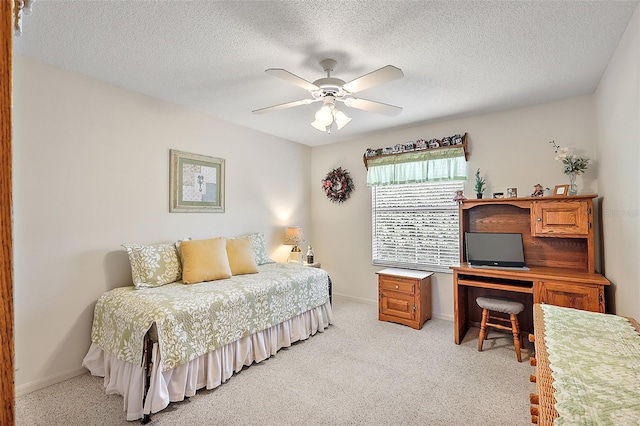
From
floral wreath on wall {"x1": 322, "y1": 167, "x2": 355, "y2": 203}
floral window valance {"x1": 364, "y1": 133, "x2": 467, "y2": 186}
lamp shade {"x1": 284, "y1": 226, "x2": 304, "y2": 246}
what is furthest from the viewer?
floral wreath on wall {"x1": 322, "y1": 167, "x2": 355, "y2": 203}

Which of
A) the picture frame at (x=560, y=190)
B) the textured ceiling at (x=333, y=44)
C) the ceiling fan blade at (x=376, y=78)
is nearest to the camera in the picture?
the textured ceiling at (x=333, y=44)

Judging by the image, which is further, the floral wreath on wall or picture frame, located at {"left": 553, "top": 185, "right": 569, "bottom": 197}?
the floral wreath on wall

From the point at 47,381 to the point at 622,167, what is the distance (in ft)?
15.2

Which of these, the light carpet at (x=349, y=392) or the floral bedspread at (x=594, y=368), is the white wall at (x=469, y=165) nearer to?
the light carpet at (x=349, y=392)

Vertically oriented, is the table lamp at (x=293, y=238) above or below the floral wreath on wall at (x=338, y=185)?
below

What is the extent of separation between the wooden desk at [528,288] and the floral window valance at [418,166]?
1.20 m

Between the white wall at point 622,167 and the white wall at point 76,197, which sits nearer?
the white wall at point 622,167

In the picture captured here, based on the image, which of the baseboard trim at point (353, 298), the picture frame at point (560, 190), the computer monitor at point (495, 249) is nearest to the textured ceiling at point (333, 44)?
the picture frame at point (560, 190)

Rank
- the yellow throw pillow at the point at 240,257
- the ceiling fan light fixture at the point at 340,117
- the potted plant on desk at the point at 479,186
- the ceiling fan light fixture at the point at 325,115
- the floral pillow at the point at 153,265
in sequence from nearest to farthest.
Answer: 1. the ceiling fan light fixture at the point at 325,115
2. the ceiling fan light fixture at the point at 340,117
3. the floral pillow at the point at 153,265
4. the yellow throw pillow at the point at 240,257
5. the potted plant on desk at the point at 479,186

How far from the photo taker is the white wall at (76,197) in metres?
2.45

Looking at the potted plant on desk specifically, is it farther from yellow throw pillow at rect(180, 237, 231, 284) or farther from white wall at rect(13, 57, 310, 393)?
white wall at rect(13, 57, 310, 393)

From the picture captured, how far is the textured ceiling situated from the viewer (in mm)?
1890

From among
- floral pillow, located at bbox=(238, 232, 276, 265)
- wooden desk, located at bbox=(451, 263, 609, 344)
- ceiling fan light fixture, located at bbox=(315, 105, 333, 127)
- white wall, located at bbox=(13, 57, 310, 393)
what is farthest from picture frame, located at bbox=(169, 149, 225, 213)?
wooden desk, located at bbox=(451, 263, 609, 344)

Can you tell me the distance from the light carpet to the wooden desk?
0.44 m
